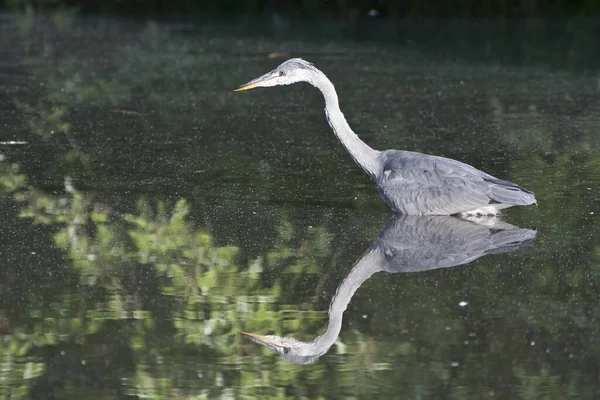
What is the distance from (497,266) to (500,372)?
55.4 inches

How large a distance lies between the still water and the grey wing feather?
13 cm

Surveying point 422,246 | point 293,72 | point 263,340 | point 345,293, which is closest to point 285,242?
point 422,246

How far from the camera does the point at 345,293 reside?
17.5 ft

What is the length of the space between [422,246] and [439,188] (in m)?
0.63

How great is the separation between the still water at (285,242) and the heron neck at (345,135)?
11.3 inches

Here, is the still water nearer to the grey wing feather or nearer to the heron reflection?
the heron reflection

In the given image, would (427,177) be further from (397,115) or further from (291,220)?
(397,115)

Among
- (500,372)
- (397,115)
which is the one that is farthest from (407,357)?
(397,115)

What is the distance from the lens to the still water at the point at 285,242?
4508 millimetres

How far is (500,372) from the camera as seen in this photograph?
4395 mm

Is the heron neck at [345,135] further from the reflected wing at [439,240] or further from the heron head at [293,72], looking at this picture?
the reflected wing at [439,240]

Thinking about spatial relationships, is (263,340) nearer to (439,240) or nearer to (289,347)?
(289,347)

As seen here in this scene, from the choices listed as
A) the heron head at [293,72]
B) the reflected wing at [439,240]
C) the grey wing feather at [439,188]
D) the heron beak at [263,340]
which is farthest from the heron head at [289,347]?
the heron head at [293,72]

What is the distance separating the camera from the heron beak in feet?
15.6
